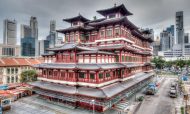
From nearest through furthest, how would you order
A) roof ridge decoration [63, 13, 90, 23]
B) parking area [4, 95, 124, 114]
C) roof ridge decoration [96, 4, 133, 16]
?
parking area [4, 95, 124, 114]
roof ridge decoration [96, 4, 133, 16]
roof ridge decoration [63, 13, 90, 23]

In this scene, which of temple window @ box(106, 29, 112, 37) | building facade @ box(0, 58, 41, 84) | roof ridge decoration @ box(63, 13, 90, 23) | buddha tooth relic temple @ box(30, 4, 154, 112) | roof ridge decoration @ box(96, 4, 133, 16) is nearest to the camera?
buddha tooth relic temple @ box(30, 4, 154, 112)

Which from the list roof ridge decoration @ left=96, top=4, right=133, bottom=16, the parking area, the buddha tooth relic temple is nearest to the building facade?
the buddha tooth relic temple

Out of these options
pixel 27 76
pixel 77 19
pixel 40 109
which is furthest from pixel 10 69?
pixel 77 19

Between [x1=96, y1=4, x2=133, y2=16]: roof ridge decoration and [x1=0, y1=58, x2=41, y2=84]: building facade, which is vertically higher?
[x1=96, y1=4, x2=133, y2=16]: roof ridge decoration

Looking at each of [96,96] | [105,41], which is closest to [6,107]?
[96,96]

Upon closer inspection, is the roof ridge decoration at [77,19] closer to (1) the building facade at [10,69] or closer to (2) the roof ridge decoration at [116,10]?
(2) the roof ridge decoration at [116,10]

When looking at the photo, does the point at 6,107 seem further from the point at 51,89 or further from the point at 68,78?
the point at 68,78

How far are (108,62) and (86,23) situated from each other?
67.9ft

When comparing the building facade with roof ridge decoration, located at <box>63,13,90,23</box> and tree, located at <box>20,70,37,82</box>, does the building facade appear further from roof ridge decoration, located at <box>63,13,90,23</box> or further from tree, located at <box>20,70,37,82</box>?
roof ridge decoration, located at <box>63,13,90,23</box>

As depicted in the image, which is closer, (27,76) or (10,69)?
(27,76)

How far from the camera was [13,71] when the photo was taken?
50.0m

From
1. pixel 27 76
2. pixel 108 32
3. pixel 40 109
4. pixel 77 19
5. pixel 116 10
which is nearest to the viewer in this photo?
pixel 40 109

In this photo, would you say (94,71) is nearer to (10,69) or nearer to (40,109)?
(40,109)

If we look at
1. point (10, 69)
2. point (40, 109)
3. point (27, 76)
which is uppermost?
point (10, 69)
